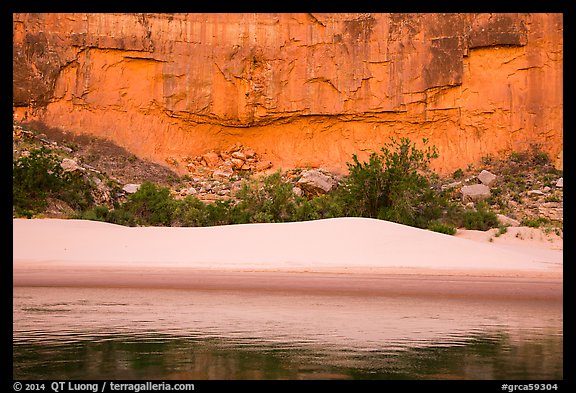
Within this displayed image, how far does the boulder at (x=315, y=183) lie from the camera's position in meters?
33.2

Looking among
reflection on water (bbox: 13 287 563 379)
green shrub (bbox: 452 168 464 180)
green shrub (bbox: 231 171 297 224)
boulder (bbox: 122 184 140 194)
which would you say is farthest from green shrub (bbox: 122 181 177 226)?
green shrub (bbox: 452 168 464 180)

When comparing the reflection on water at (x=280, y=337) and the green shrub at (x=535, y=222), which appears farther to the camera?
the green shrub at (x=535, y=222)

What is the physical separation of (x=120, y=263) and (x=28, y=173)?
13525 mm

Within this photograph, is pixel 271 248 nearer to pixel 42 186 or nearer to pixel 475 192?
pixel 42 186

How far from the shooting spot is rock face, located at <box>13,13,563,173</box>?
128 feet

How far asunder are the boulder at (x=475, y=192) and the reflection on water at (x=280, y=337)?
23236 mm

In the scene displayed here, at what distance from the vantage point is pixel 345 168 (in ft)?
129

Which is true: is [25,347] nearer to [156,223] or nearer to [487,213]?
[156,223]

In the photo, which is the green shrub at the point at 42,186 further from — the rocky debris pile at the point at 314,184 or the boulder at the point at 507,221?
the boulder at the point at 507,221

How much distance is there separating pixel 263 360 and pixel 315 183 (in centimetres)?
2751

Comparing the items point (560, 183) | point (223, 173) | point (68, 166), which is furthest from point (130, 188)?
point (560, 183)

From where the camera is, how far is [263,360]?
20.0 feet

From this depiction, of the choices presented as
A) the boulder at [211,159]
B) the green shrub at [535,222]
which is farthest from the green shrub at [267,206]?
the boulder at [211,159]
